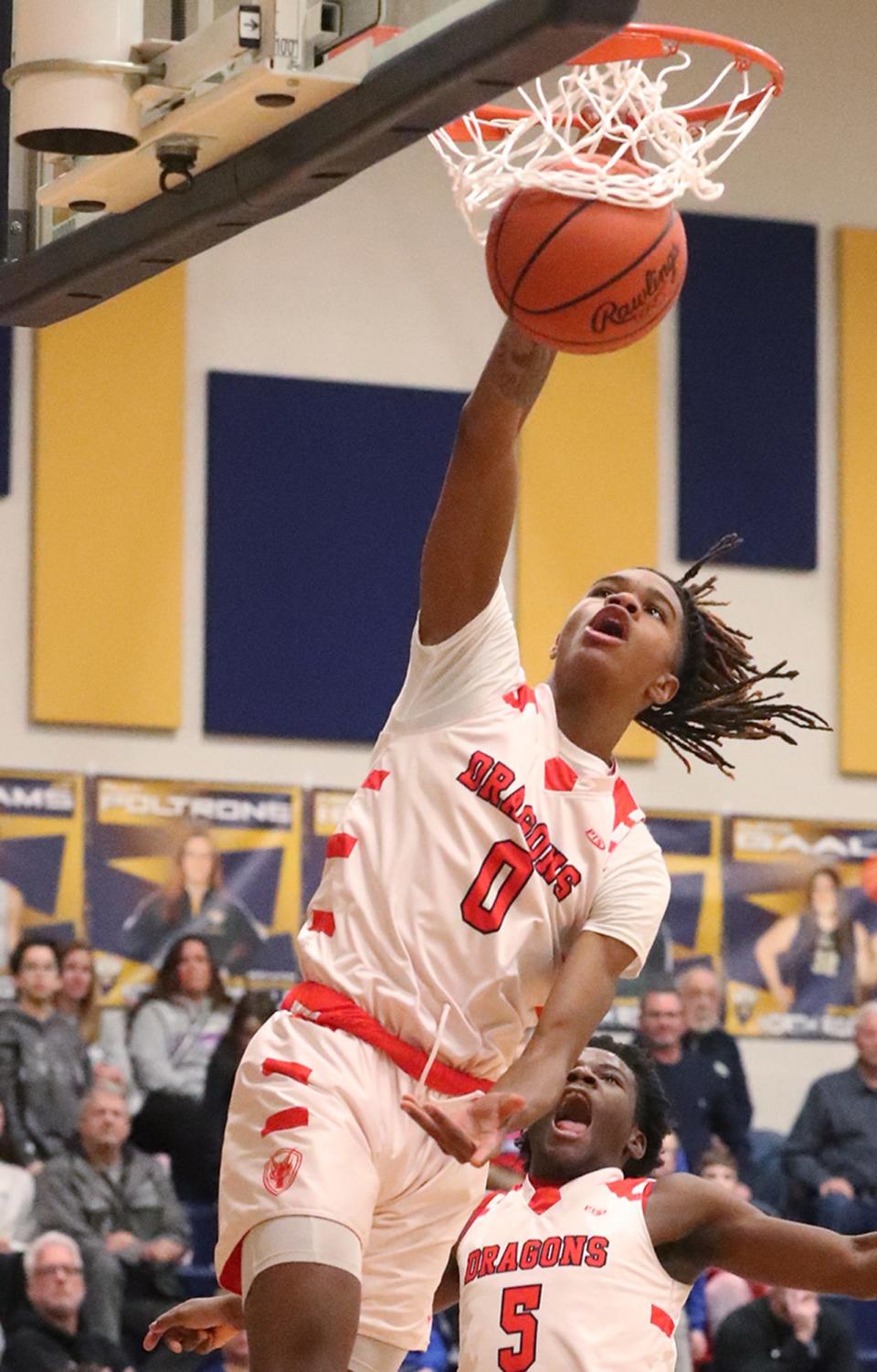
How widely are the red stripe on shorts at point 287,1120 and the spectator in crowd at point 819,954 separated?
6693 mm

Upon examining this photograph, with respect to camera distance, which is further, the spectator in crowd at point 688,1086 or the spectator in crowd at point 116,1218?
the spectator in crowd at point 688,1086

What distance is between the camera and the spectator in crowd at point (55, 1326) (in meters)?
8.31

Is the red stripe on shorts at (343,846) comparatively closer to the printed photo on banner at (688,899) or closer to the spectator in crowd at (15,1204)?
the spectator in crowd at (15,1204)

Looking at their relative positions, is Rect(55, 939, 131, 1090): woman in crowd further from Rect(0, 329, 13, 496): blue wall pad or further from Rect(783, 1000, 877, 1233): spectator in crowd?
Rect(783, 1000, 877, 1233): spectator in crowd

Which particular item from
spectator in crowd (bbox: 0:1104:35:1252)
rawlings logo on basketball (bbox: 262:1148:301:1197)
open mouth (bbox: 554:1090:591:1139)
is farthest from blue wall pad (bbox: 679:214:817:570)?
rawlings logo on basketball (bbox: 262:1148:301:1197)

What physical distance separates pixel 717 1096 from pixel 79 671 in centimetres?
315

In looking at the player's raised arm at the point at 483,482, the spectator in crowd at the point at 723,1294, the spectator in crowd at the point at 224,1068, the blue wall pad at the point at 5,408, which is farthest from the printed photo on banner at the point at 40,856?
the player's raised arm at the point at 483,482

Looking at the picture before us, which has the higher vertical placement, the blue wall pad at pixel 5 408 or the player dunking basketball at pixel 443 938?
the blue wall pad at pixel 5 408

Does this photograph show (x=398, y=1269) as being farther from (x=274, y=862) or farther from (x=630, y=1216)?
(x=274, y=862)

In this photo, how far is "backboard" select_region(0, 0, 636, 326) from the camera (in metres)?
3.71

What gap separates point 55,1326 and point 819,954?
3.89 meters

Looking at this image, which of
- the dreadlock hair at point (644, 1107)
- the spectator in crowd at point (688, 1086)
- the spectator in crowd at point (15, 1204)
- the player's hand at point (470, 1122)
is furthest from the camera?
the spectator in crowd at point (688, 1086)

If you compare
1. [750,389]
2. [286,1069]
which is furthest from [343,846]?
[750,389]

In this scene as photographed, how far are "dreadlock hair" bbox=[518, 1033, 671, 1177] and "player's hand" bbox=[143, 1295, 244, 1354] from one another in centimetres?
85
